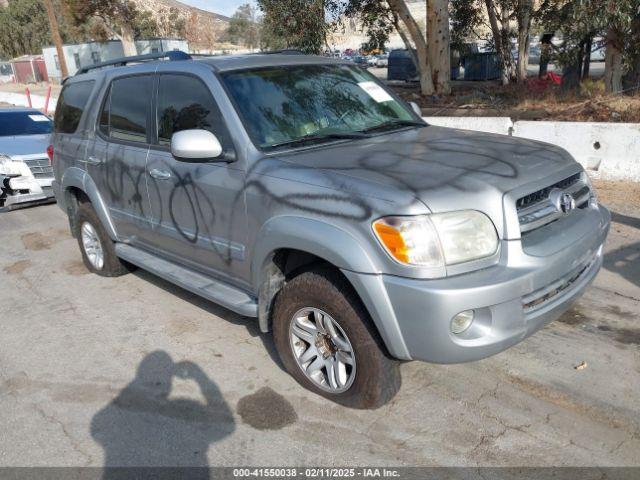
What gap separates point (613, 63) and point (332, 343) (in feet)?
41.1

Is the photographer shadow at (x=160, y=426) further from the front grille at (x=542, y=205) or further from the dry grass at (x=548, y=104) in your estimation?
the dry grass at (x=548, y=104)

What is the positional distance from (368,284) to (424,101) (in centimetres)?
1561

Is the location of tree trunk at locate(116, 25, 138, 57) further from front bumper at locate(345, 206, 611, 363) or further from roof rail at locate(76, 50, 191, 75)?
front bumper at locate(345, 206, 611, 363)

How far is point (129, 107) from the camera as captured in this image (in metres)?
4.59

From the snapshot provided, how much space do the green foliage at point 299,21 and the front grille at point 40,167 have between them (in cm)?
761

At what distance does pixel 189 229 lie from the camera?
13.3ft

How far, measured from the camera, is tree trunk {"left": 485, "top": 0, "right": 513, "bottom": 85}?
803 inches

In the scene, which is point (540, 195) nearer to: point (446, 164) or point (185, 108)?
point (446, 164)

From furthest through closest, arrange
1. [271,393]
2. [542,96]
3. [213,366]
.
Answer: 1. [542,96]
2. [213,366]
3. [271,393]

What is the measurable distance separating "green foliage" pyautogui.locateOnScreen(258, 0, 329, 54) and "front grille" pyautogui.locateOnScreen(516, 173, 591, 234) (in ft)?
39.3

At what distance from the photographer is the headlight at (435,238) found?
2.71m

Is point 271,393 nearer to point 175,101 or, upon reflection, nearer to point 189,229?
point 189,229

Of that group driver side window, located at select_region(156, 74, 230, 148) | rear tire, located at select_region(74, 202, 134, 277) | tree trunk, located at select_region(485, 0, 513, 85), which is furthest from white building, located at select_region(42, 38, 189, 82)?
driver side window, located at select_region(156, 74, 230, 148)

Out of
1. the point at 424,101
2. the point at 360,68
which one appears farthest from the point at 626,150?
the point at 424,101
